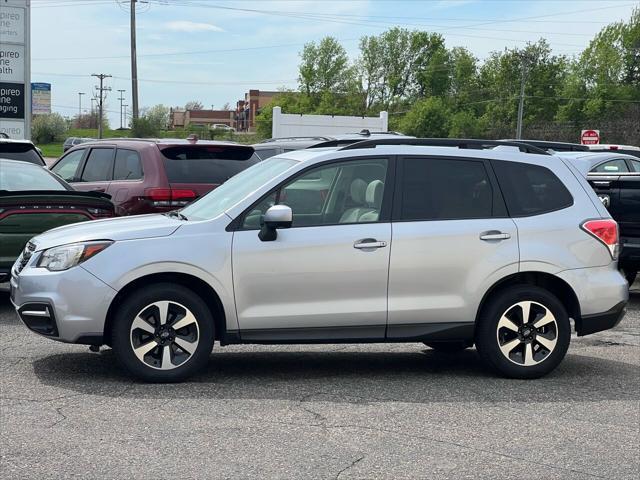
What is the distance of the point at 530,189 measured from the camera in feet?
24.6

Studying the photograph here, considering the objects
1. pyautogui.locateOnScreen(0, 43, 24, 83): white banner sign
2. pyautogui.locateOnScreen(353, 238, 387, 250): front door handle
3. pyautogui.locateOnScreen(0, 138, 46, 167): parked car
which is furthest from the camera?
pyautogui.locateOnScreen(0, 43, 24, 83): white banner sign

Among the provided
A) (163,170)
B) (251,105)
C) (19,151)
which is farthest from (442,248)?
(251,105)

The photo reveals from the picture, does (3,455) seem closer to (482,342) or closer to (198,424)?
(198,424)

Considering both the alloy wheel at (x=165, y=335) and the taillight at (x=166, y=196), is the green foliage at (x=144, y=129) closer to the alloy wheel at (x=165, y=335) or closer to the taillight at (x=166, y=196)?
the taillight at (x=166, y=196)

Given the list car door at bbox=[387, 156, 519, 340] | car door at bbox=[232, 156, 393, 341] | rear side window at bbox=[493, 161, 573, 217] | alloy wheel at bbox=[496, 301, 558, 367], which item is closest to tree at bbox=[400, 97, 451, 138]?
rear side window at bbox=[493, 161, 573, 217]

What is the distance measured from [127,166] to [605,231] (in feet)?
20.6

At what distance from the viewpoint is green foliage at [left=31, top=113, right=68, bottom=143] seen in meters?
115

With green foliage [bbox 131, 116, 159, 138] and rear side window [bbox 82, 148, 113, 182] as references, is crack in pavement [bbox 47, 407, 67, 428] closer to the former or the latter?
rear side window [bbox 82, 148, 113, 182]

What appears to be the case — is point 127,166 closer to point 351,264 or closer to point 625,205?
point 351,264

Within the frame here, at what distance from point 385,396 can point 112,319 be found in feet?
6.51

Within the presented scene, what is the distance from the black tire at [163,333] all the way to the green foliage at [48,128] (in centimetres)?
11040

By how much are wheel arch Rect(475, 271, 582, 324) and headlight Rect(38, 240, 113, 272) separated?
2.85 meters

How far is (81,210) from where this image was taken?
964 centimetres

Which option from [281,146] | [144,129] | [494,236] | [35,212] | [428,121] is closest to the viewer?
[494,236]
